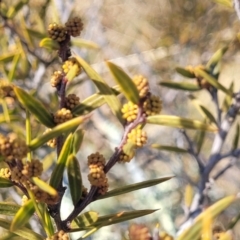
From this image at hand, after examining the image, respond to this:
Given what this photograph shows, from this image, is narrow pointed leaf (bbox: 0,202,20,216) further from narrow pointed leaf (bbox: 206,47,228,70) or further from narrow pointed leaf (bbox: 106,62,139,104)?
narrow pointed leaf (bbox: 206,47,228,70)

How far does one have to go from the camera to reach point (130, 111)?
14.5 inches

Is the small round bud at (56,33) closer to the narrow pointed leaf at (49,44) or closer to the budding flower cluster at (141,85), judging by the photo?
the narrow pointed leaf at (49,44)

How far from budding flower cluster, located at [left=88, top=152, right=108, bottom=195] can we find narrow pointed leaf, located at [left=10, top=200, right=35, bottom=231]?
0.20 ft

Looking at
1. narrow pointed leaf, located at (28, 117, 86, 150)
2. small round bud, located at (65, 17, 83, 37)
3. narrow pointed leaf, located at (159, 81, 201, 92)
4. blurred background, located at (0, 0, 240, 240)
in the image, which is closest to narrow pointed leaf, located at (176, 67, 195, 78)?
narrow pointed leaf, located at (159, 81, 201, 92)

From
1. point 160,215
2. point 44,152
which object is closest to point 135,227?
point 44,152

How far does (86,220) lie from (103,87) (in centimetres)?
14

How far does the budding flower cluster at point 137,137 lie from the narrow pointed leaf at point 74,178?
0.05 metres

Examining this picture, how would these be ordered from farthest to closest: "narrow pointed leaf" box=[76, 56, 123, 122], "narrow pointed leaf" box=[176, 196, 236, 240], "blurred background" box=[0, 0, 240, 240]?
1. "blurred background" box=[0, 0, 240, 240]
2. "narrow pointed leaf" box=[76, 56, 123, 122]
3. "narrow pointed leaf" box=[176, 196, 236, 240]

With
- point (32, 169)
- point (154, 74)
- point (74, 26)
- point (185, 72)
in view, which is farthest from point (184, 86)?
point (154, 74)

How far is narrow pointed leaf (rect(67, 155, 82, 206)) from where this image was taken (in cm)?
37

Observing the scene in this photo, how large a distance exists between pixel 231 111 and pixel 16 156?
0.37 m

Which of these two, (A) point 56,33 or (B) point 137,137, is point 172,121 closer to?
(B) point 137,137

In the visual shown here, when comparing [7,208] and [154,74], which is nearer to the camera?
[7,208]

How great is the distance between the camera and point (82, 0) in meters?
3.34
